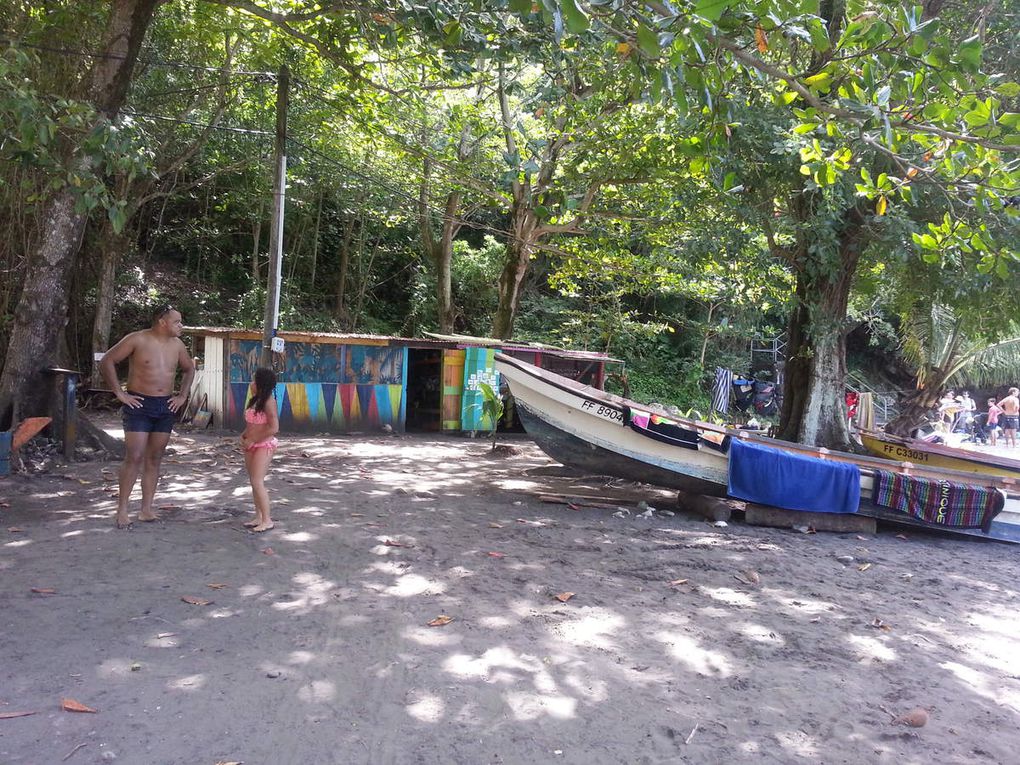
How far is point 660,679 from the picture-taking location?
3.82 metres

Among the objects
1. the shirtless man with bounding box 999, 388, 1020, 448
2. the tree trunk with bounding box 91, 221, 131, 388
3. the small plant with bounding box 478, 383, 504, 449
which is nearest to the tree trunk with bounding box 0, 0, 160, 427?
the small plant with bounding box 478, 383, 504, 449

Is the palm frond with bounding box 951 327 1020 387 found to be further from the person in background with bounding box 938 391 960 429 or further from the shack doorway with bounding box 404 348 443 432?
the shack doorway with bounding box 404 348 443 432

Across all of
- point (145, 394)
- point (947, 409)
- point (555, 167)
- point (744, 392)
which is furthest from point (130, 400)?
point (947, 409)

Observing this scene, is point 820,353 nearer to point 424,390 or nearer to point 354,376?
point 424,390

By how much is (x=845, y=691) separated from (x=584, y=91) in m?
9.83

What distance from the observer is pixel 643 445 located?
26.4 ft

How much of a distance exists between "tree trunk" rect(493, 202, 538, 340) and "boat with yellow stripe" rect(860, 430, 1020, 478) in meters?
7.23

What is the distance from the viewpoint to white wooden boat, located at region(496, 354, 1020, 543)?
7.92 meters

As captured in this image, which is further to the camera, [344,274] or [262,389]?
[344,274]

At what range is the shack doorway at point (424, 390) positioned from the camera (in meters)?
15.0

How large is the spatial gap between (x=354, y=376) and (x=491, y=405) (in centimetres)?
259

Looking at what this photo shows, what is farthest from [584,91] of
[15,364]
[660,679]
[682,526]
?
[660,679]

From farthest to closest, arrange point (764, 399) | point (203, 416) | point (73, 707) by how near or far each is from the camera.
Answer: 1. point (764, 399)
2. point (203, 416)
3. point (73, 707)

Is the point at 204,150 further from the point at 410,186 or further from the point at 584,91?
Answer: the point at 584,91
